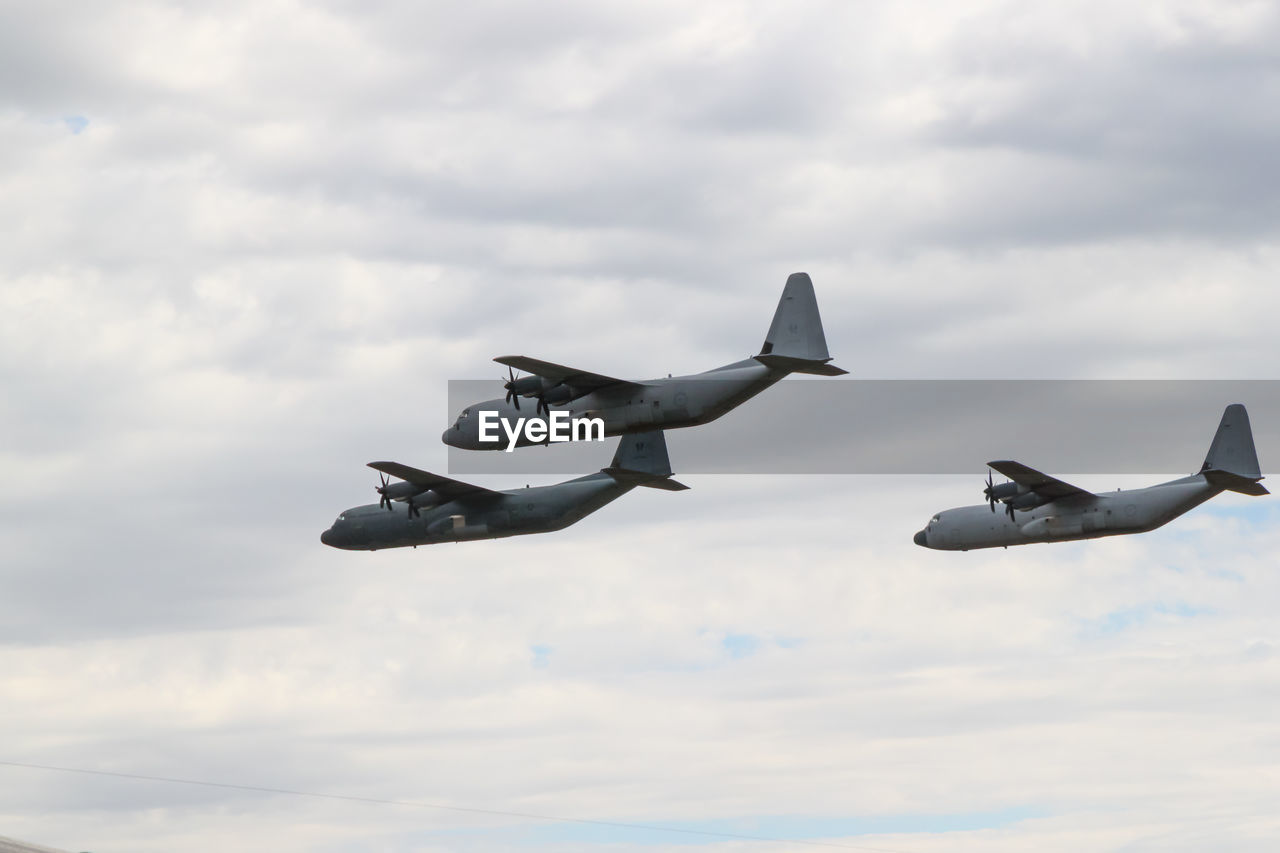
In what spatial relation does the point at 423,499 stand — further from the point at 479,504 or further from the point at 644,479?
the point at 644,479

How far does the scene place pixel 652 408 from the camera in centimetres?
6856

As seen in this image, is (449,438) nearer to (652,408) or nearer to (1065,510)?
(652,408)

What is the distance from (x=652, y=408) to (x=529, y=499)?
10.2 metres

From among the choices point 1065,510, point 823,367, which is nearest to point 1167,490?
point 1065,510

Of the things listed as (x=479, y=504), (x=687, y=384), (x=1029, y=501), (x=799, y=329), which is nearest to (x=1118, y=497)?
(x=1029, y=501)

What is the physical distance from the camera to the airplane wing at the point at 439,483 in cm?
7638

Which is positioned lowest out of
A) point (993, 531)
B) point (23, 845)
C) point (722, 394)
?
point (23, 845)

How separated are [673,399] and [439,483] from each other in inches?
568

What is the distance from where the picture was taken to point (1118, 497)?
79.2 metres

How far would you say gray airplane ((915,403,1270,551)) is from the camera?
7788cm

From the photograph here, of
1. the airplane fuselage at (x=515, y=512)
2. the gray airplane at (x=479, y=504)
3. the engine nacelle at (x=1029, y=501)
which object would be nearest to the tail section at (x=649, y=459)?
the gray airplane at (x=479, y=504)

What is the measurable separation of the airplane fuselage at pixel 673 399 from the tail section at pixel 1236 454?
85.0ft

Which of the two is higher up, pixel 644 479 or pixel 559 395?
pixel 559 395

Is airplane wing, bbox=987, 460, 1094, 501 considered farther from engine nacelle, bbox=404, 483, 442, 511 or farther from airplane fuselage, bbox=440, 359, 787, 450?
engine nacelle, bbox=404, 483, 442, 511
